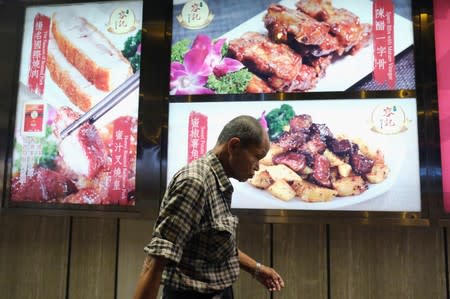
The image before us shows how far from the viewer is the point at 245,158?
1.45m

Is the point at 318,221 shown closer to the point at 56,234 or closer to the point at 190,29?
the point at 190,29

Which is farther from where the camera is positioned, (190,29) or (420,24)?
(190,29)

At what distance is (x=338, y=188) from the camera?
2.46 metres

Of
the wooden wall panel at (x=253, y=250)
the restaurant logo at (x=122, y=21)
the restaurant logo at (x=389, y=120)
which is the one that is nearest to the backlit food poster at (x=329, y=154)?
the restaurant logo at (x=389, y=120)

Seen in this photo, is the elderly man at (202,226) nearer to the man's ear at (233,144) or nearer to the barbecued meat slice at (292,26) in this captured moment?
the man's ear at (233,144)

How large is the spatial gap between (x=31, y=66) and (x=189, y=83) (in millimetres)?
1344

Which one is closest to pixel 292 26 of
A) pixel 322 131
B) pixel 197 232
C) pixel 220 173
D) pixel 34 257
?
pixel 322 131

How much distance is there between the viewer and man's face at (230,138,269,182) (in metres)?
1.44

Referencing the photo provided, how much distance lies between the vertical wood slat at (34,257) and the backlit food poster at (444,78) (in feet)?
9.14

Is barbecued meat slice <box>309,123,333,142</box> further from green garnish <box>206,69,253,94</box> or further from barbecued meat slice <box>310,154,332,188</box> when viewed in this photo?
green garnish <box>206,69,253,94</box>

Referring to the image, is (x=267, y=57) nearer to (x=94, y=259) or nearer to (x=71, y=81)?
(x=71, y=81)

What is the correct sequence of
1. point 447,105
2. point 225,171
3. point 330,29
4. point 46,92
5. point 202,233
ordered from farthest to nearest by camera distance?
point 46,92 < point 330,29 < point 447,105 < point 225,171 < point 202,233

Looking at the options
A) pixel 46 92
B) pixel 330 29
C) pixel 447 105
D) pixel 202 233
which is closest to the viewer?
pixel 202 233

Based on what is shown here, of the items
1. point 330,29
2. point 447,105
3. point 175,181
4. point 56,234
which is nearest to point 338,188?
point 447,105
